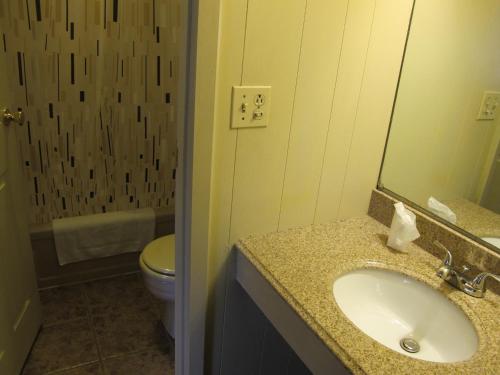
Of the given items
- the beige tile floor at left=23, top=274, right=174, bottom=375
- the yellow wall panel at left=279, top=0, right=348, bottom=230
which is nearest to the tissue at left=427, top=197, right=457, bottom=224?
the yellow wall panel at left=279, top=0, right=348, bottom=230

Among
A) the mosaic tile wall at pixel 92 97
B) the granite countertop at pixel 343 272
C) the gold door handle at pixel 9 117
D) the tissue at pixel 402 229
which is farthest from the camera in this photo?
the mosaic tile wall at pixel 92 97

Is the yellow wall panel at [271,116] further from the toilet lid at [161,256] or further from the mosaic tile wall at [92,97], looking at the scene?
the mosaic tile wall at [92,97]

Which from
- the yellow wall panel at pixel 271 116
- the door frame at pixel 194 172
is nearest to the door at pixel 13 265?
the door frame at pixel 194 172

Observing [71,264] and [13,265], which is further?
[71,264]

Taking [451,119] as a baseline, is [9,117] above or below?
below

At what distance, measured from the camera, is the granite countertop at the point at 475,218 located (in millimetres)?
1080

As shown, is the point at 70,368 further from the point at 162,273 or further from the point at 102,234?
the point at 102,234

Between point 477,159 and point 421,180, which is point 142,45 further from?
point 477,159

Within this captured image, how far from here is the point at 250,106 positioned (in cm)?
104

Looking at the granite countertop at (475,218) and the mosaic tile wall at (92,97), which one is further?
the mosaic tile wall at (92,97)

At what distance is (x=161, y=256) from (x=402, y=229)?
1149 millimetres

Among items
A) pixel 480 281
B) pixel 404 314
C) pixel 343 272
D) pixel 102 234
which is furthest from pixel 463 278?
pixel 102 234

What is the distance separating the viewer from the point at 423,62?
49.4 inches

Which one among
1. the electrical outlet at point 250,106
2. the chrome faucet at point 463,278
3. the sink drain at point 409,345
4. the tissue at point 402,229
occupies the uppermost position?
the electrical outlet at point 250,106
